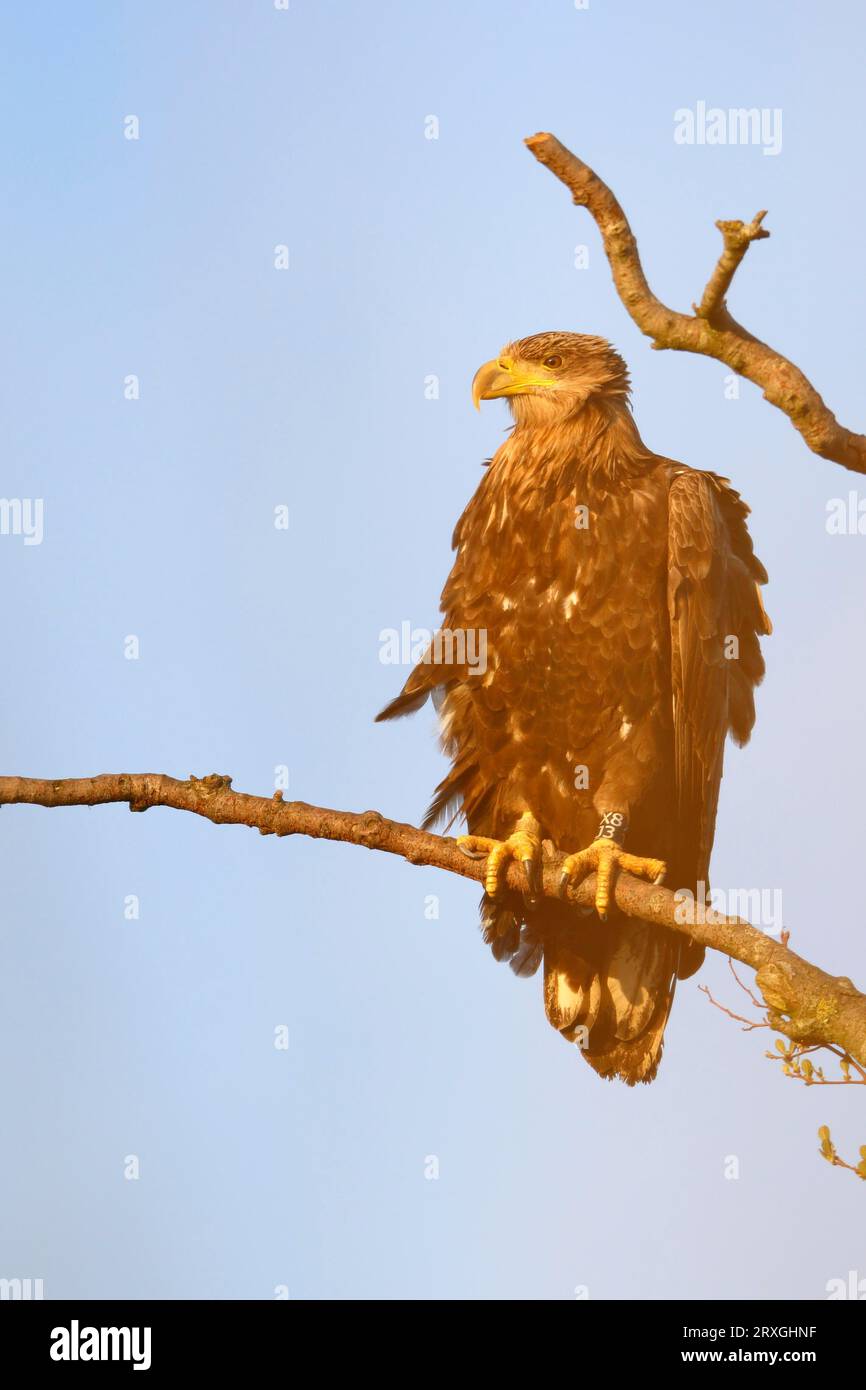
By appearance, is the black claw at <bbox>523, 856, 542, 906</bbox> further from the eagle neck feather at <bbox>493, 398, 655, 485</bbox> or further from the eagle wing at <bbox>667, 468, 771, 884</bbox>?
the eagle neck feather at <bbox>493, 398, 655, 485</bbox>

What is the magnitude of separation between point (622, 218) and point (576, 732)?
251 cm

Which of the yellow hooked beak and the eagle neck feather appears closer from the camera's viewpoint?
the eagle neck feather

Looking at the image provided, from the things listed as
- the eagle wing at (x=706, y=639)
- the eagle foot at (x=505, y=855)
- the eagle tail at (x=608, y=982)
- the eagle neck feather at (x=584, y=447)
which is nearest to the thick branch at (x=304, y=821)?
the eagle foot at (x=505, y=855)

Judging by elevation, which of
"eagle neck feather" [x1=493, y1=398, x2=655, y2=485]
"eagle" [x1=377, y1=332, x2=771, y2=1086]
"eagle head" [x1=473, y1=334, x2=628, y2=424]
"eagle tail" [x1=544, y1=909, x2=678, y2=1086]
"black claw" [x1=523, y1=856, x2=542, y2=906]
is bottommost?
"eagle tail" [x1=544, y1=909, x2=678, y2=1086]

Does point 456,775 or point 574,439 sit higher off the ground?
point 574,439

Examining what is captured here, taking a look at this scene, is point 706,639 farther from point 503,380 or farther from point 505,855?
point 503,380

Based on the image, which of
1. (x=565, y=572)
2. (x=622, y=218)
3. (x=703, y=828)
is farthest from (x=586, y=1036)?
(x=622, y=218)

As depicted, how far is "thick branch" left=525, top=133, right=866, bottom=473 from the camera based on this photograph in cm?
339

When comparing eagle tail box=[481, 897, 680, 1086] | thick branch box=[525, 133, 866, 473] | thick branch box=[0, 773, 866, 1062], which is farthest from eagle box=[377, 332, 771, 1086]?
thick branch box=[525, 133, 866, 473]

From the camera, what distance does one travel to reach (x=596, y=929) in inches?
236

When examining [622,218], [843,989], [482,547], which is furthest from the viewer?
[482,547]

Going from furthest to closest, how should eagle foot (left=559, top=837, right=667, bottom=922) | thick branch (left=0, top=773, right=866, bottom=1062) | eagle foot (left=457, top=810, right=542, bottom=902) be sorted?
eagle foot (left=457, top=810, right=542, bottom=902)
eagle foot (left=559, top=837, right=667, bottom=922)
thick branch (left=0, top=773, right=866, bottom=1062)

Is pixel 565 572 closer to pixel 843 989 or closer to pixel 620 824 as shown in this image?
pixel 620 824

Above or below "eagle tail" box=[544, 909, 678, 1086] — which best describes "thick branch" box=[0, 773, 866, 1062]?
above
